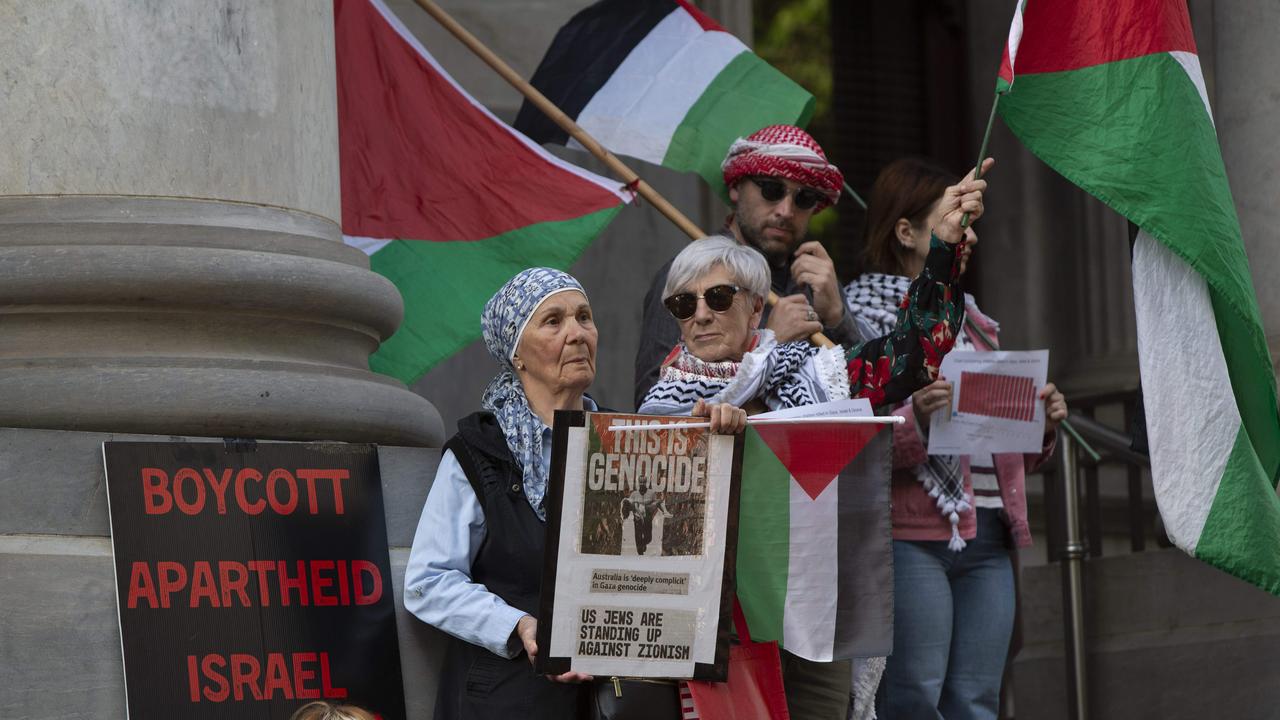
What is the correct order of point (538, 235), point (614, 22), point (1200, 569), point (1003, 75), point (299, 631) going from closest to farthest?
1. point (299, 631)
2. point (1003, 75)
3. point (538, 235)
4. point (614, 22)
5. point (1200, 569)

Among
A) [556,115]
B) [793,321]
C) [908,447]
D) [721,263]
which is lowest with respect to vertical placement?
[908,447]

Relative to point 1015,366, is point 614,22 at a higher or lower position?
higher

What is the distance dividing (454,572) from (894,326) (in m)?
2.08

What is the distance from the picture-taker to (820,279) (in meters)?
6.08

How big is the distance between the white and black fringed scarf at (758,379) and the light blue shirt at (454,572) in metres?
0.38

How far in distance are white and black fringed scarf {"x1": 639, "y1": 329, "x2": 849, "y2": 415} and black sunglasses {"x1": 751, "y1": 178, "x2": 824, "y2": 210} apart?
935 millimetres

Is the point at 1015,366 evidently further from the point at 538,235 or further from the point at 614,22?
the point at 614,22

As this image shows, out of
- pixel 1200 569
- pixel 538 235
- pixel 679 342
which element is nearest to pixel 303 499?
pixel 679 342

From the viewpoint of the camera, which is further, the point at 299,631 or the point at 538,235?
the point at 538,235

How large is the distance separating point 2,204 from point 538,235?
2309 mm

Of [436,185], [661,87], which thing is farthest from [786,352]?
[661,87]

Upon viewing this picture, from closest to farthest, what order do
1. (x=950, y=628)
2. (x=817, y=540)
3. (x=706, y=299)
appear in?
(x=817, y=540)
(x=706, y=299)
(x=950, y=628)

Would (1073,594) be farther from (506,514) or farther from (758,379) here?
(506,514)

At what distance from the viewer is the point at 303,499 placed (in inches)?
200
